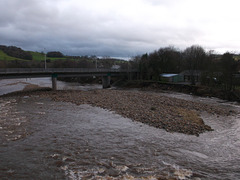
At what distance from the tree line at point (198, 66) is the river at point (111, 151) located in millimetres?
24908

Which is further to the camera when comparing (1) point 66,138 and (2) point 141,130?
(2) point 141,130

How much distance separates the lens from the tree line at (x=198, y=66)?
137ft

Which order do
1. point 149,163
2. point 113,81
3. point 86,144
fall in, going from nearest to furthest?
point 149,163 → point 86,144 → point 113,81

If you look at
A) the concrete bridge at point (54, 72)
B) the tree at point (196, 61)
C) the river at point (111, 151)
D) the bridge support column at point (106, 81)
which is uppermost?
the tree at point (196, 61)

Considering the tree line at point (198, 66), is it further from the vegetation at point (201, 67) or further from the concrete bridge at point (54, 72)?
the concrete bridge at point (54, 72)

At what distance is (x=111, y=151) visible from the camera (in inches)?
535

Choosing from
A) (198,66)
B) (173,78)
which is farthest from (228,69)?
(173,78)

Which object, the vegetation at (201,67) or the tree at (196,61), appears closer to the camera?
the vegetation at (201,67)

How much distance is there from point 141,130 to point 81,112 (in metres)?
10.6

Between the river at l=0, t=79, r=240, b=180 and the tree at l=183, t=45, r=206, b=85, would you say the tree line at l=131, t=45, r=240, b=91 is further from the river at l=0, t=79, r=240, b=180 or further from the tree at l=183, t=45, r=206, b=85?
the river at l=0, t=79, r=240, b=180

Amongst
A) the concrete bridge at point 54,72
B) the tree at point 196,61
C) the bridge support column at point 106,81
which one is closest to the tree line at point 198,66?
the tree at point 196,61

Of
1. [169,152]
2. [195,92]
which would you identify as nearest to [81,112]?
[169,152]

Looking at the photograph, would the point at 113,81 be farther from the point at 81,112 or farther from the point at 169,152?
the point at 169,152

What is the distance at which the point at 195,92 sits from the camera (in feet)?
160
